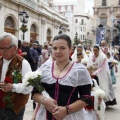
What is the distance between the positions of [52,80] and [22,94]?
2.45ft

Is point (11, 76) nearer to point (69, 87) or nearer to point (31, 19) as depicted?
point (69, 87)

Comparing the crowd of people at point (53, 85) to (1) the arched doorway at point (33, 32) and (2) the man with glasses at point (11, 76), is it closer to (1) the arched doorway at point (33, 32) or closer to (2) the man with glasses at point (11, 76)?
(2) the man with glasses at point (11, 76)

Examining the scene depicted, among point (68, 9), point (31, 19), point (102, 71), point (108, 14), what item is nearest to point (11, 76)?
point (102, 71)

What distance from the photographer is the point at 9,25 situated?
2314 centimetres

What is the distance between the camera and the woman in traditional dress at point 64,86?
245cm

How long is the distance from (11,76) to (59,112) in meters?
0.97

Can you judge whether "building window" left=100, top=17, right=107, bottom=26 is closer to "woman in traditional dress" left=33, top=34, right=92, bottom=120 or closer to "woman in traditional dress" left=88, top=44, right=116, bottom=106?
"woman in traditional dress" left=88, top=44, right=116, bottom=106

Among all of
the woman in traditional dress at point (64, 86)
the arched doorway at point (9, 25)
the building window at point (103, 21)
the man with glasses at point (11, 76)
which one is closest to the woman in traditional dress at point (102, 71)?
the man with glasses at point (11, 76)

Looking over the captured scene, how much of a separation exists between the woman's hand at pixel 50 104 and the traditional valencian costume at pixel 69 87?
0.10 m

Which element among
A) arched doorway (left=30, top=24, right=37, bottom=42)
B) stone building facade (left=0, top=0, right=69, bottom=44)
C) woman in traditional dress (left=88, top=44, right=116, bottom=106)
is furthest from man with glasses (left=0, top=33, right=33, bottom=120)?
arched doorway (left=30, top=24, right=37, bottom=42)

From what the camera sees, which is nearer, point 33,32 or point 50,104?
point 50,104

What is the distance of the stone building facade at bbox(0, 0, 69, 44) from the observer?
2188 cm

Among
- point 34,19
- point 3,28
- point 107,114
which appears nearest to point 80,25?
point 34,19

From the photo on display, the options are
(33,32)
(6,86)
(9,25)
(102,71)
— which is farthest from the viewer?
(33,32)
